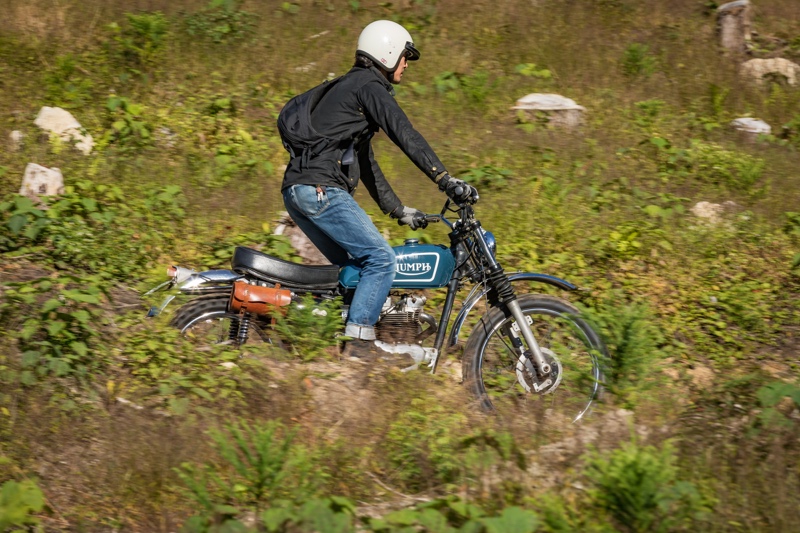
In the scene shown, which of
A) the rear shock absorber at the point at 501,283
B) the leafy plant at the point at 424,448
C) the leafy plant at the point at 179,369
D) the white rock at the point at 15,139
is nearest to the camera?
the leafy plant at the point at 424,448

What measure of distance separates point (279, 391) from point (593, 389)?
2117 mm

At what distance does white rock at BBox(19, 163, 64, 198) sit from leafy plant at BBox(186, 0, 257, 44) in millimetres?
3975

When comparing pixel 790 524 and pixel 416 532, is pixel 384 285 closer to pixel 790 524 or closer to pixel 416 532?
pixel 416 532

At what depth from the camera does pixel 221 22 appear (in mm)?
11438

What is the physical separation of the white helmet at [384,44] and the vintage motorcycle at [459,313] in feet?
3.53

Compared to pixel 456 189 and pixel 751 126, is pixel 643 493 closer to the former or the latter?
pixel 456 189

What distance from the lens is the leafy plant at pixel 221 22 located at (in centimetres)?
1119

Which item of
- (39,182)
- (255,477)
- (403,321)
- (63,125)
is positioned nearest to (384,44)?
(403,321)

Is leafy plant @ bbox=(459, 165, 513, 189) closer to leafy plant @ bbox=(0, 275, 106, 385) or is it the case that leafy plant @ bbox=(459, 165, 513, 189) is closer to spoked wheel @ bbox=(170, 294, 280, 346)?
spoked wheel @ bbox=(170, 294, 280, 346)

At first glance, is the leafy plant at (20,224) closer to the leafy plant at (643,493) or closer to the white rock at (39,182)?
the white rock at (39,182)

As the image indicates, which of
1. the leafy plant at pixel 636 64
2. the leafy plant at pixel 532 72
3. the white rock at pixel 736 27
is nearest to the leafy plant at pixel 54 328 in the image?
the leafy plant at pixel 532 72

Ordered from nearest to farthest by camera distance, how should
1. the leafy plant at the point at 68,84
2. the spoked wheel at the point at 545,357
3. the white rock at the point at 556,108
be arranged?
the spoked wheel at the point at 545,357, the leafy plant at the point at 68,84, the white rock at the point at 556,108

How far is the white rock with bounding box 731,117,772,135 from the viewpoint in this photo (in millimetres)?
10367

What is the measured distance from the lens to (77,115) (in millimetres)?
9562
